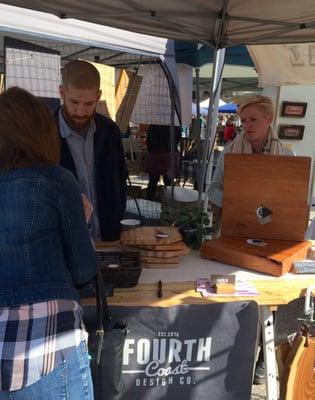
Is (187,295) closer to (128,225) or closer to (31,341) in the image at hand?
(128,225)

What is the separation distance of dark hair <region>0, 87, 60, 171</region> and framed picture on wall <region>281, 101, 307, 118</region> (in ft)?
15.3

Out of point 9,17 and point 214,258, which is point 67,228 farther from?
point 9,17

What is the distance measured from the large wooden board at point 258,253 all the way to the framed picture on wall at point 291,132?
3741 mm

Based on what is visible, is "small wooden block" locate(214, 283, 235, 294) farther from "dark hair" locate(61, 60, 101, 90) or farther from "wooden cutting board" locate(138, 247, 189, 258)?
"dark hair" locate(61, 60, 101, 90)

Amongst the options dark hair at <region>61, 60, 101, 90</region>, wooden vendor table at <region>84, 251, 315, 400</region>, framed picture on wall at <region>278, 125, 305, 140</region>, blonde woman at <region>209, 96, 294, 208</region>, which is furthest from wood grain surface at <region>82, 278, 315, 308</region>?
framed picture on wall at <region>278, 125, 305, 140</region>

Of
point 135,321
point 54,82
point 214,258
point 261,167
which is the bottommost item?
point 135,321

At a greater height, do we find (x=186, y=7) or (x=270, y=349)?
(x=186, y=7)

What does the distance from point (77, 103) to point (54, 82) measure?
4.98ft

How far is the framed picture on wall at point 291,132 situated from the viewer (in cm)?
521

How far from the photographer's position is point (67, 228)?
101cm

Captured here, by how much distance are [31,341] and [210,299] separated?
0.67 m

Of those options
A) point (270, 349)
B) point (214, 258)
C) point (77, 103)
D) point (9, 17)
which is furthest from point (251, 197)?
point (9, 17)

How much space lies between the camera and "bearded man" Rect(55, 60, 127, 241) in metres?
1.83

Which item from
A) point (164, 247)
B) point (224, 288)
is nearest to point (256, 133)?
point (164, 247)
